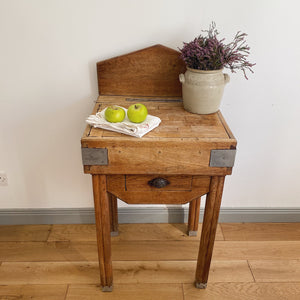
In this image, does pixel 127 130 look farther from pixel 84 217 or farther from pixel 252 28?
pixel 84 217

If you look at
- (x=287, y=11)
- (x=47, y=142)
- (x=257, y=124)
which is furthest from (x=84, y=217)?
(x=287, y=11)

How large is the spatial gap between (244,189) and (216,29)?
908 mm

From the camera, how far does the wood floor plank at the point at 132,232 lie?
67.6 inches

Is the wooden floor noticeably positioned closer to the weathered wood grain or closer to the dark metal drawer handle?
the dark metal drawer handle

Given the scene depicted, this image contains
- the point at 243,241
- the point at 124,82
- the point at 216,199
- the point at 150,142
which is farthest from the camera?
the point at 243,241

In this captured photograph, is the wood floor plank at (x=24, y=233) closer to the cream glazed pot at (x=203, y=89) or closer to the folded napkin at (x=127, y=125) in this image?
the folded napkin at (x=127, y=125)

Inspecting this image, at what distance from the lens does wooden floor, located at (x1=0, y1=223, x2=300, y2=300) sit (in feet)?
4.64

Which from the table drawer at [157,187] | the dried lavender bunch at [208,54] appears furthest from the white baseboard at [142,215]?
the dried lavender bunch at [208,54]

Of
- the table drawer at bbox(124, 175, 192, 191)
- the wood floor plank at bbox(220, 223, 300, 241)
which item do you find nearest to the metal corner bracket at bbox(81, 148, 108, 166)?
the table drawer at bbox(124, 175, 192, 191)

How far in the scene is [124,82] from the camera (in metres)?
1.40

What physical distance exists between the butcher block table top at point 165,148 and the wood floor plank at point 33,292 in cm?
69

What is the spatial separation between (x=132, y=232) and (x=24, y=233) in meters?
0.62

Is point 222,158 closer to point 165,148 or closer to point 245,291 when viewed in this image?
point 165,148

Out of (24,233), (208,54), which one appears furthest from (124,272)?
(208,54)
